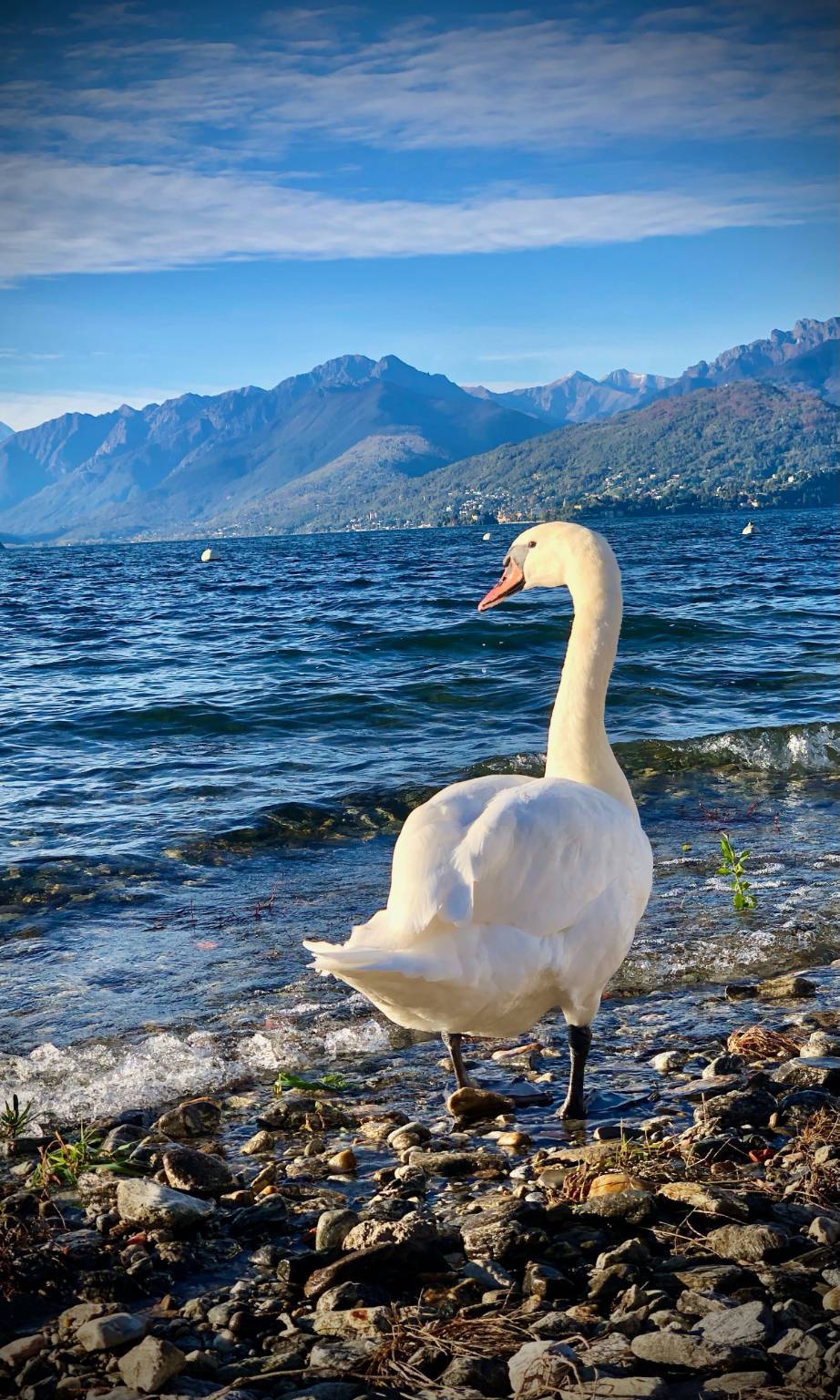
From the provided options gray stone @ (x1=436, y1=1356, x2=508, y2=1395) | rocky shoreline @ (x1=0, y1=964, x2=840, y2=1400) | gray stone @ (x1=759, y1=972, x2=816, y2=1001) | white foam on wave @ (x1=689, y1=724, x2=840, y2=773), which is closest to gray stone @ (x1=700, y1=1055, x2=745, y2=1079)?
rocky shoreline @ (x1=0, y1=964, x2=840, y2=1400)

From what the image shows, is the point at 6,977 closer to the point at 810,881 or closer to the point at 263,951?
the point at 263,951

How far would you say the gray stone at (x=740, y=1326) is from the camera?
2936 mm

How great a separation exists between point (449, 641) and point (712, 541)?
4674 cm

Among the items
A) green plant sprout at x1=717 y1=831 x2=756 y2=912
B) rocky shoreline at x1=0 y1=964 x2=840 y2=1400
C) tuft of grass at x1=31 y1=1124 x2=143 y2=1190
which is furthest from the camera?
green plant sprout at x1=717 y1=831 x2=756 y2=912

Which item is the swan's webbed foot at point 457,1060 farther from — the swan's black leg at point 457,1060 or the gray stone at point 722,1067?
the gray stone at point 722,1067

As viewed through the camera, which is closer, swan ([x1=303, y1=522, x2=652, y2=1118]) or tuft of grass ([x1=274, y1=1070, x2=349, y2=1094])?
swan ([x1=303, y1=522, x2=652, y2=1118])

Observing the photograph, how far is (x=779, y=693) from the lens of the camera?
17.0 m

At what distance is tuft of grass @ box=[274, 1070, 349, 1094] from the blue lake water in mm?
387

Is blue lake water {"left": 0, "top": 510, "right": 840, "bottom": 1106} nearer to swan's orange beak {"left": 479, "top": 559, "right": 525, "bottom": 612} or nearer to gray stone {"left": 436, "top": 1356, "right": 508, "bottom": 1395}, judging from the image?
swan's orange beak {"left": 479, "top": 559, "right": 525, "bottom": 612}

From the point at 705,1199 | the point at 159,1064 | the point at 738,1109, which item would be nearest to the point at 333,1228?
the point at 705,1199

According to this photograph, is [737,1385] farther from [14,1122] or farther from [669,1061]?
[14,1122]

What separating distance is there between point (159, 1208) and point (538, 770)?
30.9 feet

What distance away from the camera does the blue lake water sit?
22.1ft

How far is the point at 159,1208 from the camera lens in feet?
13.0
